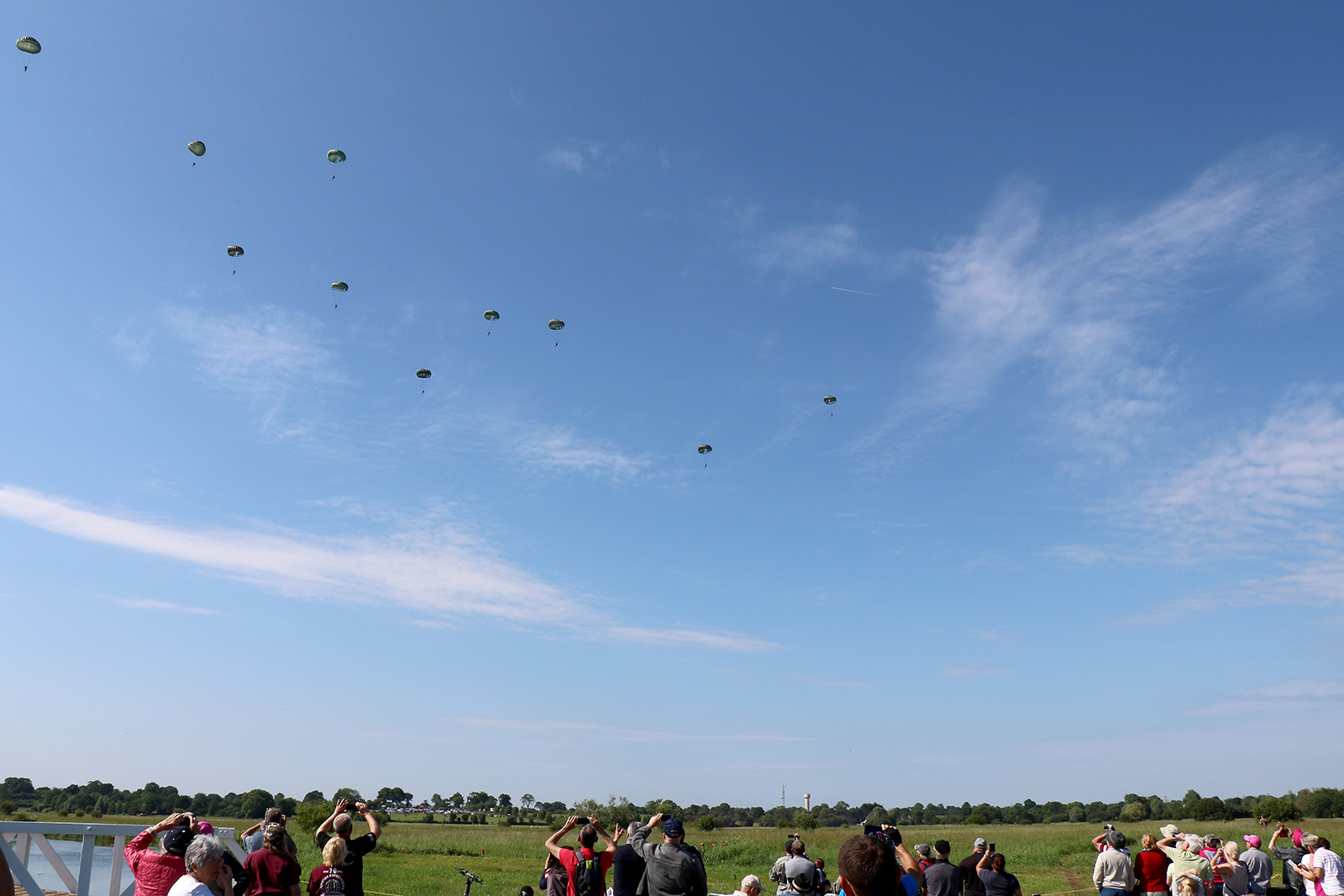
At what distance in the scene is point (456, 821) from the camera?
429ft

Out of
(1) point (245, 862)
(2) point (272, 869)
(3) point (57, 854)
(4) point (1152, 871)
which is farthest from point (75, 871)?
(4) point (1152, 871)

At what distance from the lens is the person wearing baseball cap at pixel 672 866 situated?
27.0 feet

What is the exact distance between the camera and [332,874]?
817 cm

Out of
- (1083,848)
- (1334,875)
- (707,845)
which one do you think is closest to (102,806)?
(707,845)

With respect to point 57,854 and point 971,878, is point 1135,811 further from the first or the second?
point 57,854

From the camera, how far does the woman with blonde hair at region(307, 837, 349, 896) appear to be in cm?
815

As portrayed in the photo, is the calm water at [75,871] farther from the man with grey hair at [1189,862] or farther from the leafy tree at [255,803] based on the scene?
the leafy tree at [255,803]

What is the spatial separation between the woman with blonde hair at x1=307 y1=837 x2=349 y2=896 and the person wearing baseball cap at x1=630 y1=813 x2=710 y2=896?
2.97 meters

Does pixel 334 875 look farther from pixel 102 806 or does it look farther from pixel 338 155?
pixel 102 806

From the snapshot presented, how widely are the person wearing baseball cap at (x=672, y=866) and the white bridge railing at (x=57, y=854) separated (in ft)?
17.0

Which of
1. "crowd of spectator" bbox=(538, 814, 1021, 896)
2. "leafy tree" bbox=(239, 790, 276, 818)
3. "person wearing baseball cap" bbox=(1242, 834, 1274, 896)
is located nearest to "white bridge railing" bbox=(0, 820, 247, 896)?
"crowd of spectator" bbox=(538, 814, 1021, 896)

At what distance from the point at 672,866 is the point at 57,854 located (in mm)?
7998

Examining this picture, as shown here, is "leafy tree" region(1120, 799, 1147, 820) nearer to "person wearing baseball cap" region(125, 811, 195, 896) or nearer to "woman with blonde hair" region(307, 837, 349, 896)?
"woman with blonde hair" region(307, 837, 349, 896)

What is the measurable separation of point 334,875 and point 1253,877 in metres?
14.0
